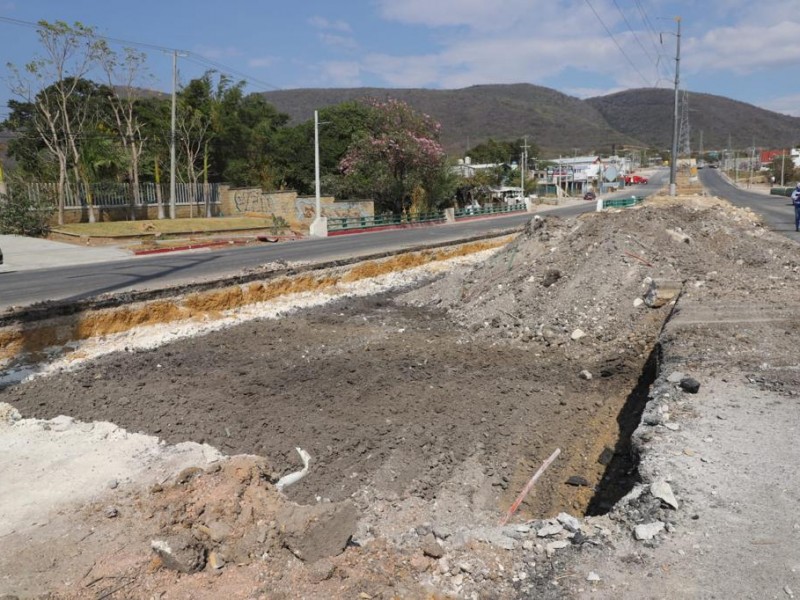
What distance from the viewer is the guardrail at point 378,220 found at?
3388 centimetres

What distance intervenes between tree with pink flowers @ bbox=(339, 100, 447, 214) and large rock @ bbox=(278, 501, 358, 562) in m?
34.6

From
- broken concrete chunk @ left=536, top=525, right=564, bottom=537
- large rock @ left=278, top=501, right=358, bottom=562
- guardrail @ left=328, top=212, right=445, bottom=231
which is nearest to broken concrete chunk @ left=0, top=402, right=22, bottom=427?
large rock @ left=278, top=501, right=358, bottom=562

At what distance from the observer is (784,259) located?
48.7 feet

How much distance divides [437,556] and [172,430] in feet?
12.4

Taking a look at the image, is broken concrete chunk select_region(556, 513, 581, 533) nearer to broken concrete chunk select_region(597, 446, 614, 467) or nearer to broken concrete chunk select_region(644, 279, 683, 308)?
broken concrete chunk select_region(597, 446, 614, 467)

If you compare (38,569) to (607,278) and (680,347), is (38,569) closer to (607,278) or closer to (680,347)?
(680,347)

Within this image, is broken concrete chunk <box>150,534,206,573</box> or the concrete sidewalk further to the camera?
the concrete sidewalk

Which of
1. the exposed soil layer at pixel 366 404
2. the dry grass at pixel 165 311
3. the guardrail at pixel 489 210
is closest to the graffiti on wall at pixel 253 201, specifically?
the guardrail at pixel 489 210

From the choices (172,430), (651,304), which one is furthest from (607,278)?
(172,430)

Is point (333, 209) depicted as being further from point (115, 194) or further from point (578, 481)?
point (578, 481)

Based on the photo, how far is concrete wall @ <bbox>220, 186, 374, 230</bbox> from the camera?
36.3 meters

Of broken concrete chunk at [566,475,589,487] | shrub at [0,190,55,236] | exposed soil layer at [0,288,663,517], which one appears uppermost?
shrub at [0,190,55,236]

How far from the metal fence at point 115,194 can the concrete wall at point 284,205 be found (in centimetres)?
102

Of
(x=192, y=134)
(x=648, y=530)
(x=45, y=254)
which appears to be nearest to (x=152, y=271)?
(x=45, y=254)
